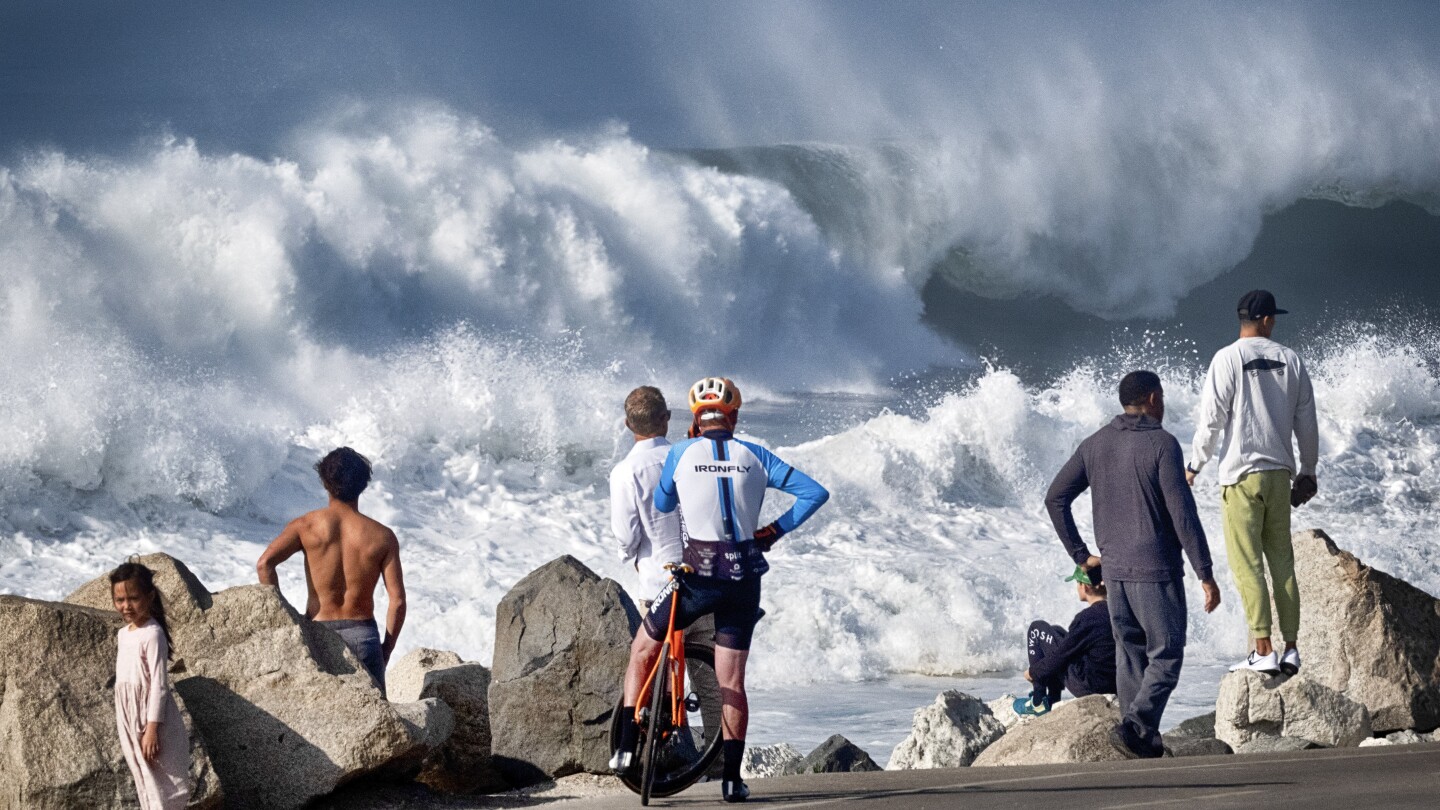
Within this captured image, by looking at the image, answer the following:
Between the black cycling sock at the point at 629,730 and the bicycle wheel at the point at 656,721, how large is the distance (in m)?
0.04

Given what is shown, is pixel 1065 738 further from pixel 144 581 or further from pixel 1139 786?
pixel 144 581

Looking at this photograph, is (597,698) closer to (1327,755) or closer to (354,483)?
(354,483)

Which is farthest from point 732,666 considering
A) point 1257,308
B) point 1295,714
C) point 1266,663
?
point 1295,714

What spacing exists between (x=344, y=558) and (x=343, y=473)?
0.87ft

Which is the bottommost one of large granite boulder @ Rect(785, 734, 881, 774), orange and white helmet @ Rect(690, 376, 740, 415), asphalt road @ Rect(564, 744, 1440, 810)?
asphalt road @ Rect(564, 744, 1440, 810)

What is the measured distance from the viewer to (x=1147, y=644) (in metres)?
5.48

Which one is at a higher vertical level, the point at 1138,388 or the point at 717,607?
the point at 1138,388

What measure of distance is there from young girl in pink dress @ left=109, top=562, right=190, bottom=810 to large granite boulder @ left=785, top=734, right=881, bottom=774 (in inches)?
113

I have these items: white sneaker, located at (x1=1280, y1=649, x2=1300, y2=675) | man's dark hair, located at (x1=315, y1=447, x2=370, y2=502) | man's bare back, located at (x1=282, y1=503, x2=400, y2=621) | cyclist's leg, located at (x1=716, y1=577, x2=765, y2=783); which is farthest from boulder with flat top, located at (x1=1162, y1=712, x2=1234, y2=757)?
man's dark hair, located at (x1=315, y1=447, x2=370, y2=502)

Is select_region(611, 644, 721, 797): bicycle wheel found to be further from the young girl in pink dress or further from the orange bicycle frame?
the young girl in pink dress

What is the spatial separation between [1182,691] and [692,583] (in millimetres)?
5956

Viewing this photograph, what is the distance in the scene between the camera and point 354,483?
5363 mm

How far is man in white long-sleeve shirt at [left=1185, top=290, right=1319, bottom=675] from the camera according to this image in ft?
18.6

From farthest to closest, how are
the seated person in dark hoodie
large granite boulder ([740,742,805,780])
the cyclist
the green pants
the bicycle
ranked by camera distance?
large granite boulder ([740,742,805,780])
the seated person in dark hoodie
the green pants
the bicycle
the cyclist
